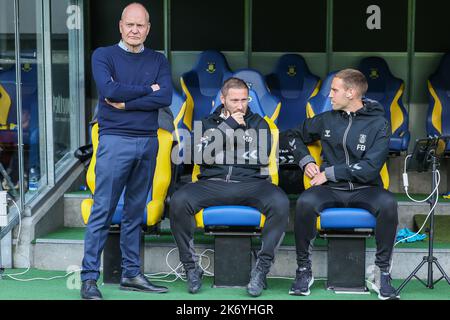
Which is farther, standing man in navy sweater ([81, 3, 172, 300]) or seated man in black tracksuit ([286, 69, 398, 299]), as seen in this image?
seated man in black tracksuit ([286, 69, 398, 299])

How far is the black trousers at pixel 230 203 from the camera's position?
14.6 ft

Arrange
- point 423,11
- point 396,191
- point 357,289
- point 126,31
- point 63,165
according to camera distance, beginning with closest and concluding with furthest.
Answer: point 126,31, point 357,289, point 63,165, point 396,191, point 423,11

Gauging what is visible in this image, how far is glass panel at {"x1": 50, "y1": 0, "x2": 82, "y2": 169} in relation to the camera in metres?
5.86

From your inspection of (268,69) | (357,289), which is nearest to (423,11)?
(268,69)

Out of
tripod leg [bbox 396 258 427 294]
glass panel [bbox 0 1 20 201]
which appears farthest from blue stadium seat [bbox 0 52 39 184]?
tripod leg [bbox 396 258 427 294]

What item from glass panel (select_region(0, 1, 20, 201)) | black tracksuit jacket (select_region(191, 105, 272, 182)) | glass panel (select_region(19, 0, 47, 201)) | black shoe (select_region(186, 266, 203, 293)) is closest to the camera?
black shoe (select_region(186, 266, 203, 293))

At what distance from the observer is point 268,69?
7.20m

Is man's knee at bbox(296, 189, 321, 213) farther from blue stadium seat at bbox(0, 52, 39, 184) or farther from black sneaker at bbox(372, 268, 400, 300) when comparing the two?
blue stadium seat at bbox(0, 52, 39, 184)

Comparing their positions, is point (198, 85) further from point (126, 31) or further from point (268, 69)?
point (126, 31)

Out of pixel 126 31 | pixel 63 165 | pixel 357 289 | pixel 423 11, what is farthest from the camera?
pixel 423 11

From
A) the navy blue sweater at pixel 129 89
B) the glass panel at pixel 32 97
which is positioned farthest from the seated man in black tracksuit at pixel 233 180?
the glass panel at pixel 32 97

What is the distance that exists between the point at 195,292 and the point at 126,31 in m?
1.53

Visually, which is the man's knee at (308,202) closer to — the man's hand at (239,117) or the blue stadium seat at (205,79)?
the man's hand at (239,117)

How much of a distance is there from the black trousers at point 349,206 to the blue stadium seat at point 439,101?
206cm
